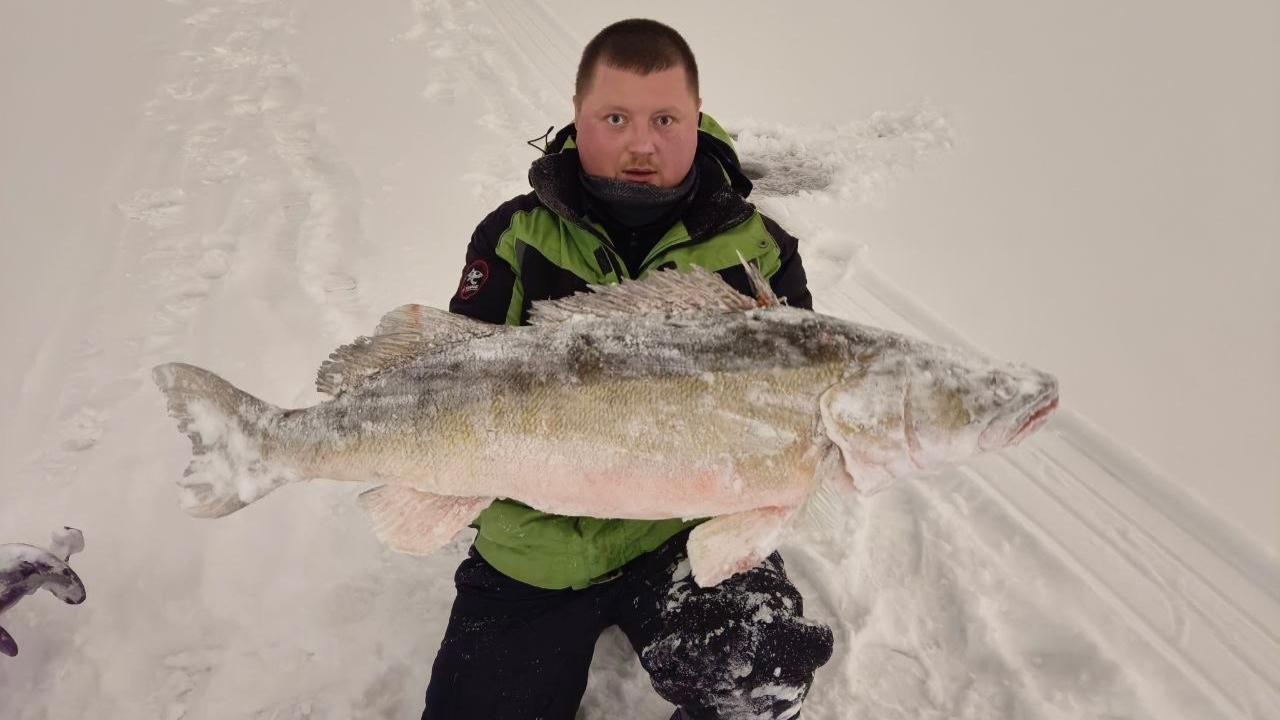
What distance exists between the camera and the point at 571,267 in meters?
2.24

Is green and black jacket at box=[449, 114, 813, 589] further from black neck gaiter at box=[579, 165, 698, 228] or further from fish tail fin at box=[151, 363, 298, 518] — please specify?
fish tail fin at box=[151, 363, 298, 518]

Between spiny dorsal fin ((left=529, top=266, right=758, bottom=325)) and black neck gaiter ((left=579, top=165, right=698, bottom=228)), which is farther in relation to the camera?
black neck gaiter ((left=579, top=165, right=698, bottom=228))

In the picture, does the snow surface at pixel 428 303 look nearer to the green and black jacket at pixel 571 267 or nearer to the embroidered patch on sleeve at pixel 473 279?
the green and black jacket at pixel 571 267

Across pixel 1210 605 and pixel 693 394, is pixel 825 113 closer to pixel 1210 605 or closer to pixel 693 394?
pixel 1210 605

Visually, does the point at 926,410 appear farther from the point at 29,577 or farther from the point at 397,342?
the point at 29,577

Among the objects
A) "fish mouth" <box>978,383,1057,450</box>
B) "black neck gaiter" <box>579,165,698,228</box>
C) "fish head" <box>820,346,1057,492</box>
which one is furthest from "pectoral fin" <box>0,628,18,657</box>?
"fish mouth" <box>978,383,1057,450</box>

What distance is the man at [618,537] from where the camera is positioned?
189cm

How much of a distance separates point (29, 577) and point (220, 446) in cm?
100

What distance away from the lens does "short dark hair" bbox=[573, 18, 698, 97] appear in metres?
2.18

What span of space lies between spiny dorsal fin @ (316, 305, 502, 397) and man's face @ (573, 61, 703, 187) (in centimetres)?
Result: 76

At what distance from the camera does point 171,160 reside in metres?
4.82

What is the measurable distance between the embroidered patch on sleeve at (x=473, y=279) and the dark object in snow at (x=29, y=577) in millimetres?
1470

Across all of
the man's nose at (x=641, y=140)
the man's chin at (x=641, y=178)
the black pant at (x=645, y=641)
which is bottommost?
the black pant at (x=645, y=641)

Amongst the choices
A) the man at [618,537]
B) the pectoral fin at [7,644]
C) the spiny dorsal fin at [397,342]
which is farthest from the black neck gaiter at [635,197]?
the pectoral fin at [7,644]
